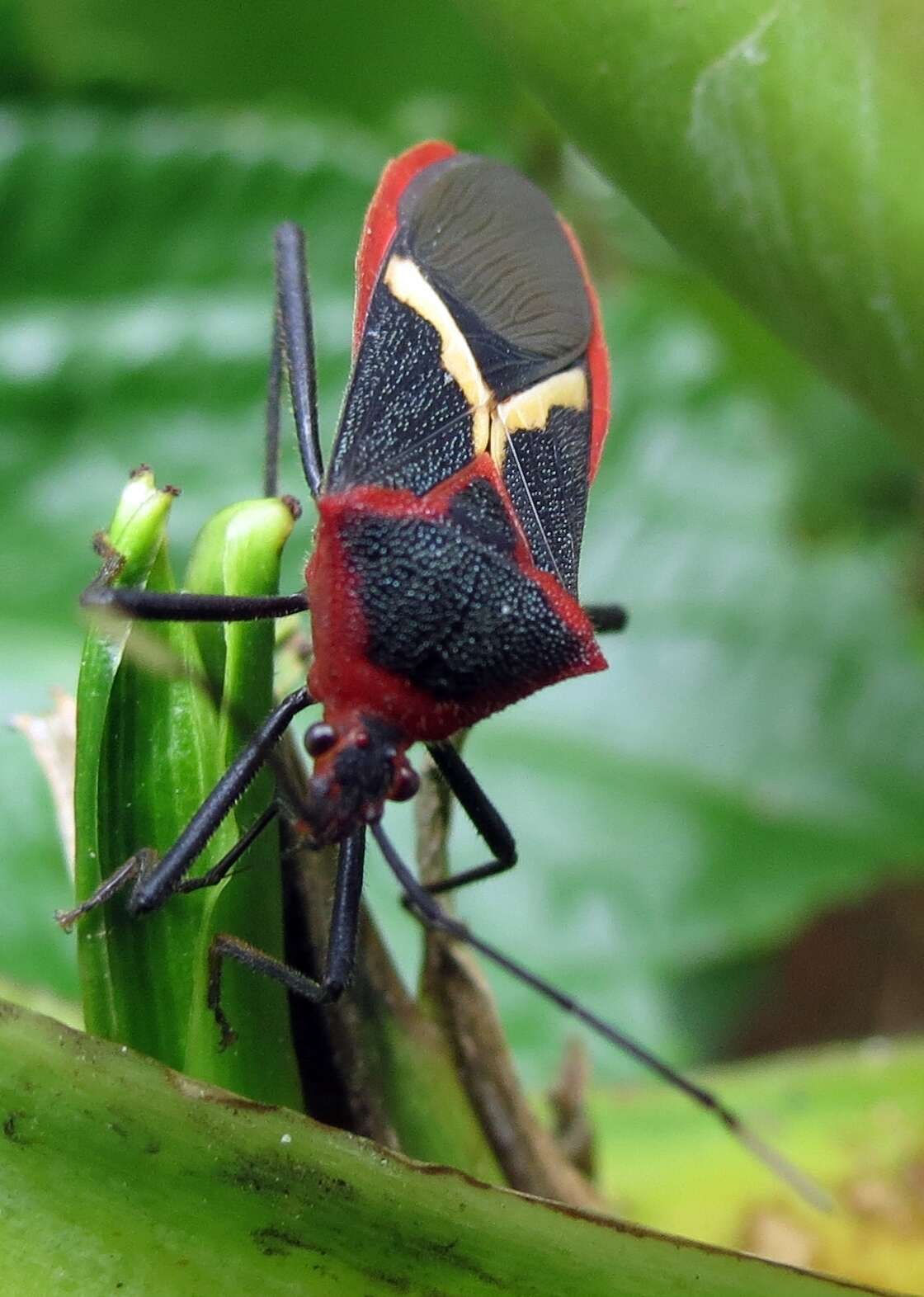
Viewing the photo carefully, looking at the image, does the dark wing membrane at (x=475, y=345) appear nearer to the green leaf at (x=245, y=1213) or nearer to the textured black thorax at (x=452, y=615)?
the textured black thorax at (x=452, y=615)

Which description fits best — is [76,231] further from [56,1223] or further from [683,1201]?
[56,1223]

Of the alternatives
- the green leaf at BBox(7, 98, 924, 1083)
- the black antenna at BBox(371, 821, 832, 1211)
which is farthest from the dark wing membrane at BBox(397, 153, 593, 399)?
the green leaf at BBox(7, 98, 924, 1083)

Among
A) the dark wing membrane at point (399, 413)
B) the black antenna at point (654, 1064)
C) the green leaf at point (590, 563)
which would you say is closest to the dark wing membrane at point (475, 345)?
the dark wing membrane at point (399, 413)

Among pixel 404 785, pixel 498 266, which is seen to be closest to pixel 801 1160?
pixel 404 785

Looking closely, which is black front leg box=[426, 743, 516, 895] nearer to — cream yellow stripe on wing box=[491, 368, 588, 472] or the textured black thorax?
the textured black thorax

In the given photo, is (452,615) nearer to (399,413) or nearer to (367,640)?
(367,640)

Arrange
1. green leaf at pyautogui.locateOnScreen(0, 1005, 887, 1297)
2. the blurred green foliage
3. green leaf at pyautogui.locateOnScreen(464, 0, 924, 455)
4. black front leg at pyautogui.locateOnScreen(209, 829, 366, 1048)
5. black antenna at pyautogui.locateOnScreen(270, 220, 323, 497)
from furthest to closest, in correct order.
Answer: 1. the blurred green foliage
2. black antenna at pyautogui.locateOnScreen(270, 220, 323, 497)
3. green leaf at pyautogui.locateOnScreen(464, 0, 924, 455)
4. black front leg at pyautogui.locateOnScreen(209, 829, 366, 1048)
5. green leaf at pyautogui.locateOnScreen(0, 1005, 887, 1297)

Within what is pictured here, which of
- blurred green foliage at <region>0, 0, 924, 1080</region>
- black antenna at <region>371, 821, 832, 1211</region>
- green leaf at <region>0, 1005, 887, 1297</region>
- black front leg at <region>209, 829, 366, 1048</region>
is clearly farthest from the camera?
blurred green foliage at <region>0, 0, 924, 1080</region>

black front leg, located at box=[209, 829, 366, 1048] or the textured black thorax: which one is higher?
the textured black thorax
